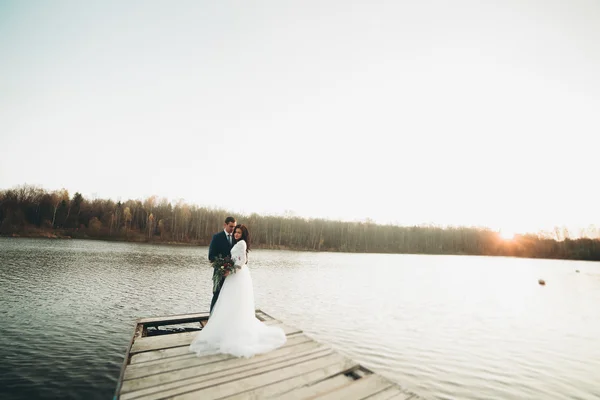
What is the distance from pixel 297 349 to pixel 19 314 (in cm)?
1327

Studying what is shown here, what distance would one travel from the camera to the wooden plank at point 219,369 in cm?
468

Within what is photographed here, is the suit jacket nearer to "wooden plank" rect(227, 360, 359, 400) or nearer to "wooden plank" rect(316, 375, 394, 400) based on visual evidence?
"wooden plank" rect(227, 360, 359, 400)

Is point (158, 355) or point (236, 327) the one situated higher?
point (236, 327)

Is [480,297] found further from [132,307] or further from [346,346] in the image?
[132,307]

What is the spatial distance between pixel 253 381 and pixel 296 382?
0.69m

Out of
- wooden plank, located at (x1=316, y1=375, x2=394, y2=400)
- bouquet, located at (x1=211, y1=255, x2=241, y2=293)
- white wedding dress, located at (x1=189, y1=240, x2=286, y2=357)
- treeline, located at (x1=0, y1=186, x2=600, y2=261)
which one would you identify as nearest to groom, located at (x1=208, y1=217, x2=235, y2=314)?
bouquet, located at (x1=211, y1=255, x2=241, y2=293)

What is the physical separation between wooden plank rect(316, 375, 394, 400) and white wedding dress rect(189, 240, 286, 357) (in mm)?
1912

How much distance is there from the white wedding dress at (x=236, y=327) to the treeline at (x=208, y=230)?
249 ft

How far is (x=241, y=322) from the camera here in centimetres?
640

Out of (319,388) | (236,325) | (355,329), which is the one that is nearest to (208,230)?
(355,329)

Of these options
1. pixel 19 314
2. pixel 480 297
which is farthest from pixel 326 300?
pixel 19 314

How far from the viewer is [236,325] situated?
6.34 m

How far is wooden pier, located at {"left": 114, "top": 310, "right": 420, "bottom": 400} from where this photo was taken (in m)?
4.47

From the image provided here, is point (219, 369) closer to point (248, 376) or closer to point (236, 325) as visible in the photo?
point (248, 376)
